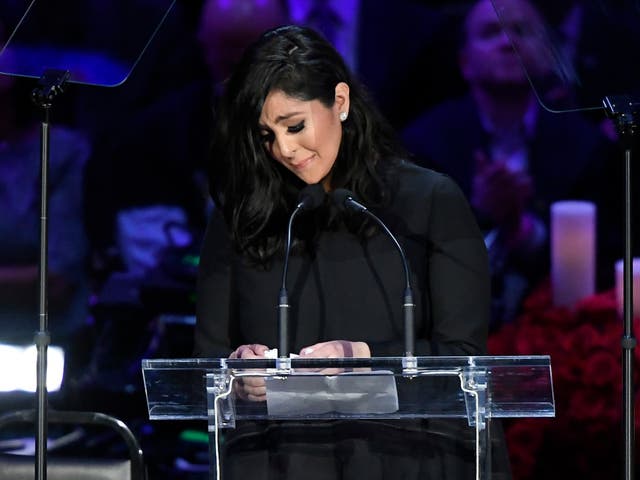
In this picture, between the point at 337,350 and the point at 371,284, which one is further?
the point at 371,284

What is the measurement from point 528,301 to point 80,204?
1.88m

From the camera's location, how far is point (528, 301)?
4555 mm

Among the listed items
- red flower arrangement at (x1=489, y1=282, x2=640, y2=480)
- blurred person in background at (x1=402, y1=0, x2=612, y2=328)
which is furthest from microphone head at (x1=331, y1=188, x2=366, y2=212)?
blurred person in background at (x1=402, y1=0, x2=612, y2=328)

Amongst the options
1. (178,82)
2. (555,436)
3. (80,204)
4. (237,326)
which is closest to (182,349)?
(80,204)

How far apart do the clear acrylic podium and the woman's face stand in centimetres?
70

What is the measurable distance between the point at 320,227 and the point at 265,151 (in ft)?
0.71

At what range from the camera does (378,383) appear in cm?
235

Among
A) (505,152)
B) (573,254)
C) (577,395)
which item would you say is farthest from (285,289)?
(505,152)

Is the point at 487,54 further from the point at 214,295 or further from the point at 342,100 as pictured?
the point at 214,295

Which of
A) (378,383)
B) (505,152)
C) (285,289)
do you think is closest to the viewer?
(378,383)

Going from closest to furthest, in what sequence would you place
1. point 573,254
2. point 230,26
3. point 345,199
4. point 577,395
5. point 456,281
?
point 345,199 < point 456,281 < point 577,395 < point 573,254 < point 230,26

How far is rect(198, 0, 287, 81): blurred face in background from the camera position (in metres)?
5.22

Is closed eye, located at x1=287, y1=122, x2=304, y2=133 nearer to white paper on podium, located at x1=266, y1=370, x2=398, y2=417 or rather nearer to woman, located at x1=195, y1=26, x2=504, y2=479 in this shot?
woman, located at x1=195, y1=26, x2=504, y2=479

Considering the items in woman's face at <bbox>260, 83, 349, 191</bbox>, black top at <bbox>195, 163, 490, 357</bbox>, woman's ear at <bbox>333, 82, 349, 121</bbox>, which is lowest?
black top at <bbox>195, 163, 490, 357</bbox>
